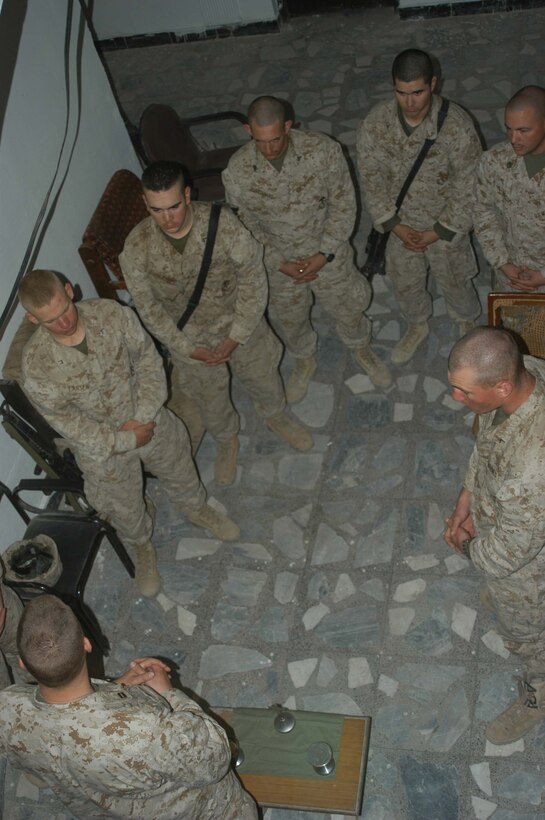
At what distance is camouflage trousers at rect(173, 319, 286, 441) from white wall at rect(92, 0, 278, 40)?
513cm

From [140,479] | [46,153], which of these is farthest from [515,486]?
[46,153]

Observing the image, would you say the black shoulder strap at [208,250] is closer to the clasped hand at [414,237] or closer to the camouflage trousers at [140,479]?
the camouflage trousers at [140,479]

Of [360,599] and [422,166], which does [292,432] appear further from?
[422,166]

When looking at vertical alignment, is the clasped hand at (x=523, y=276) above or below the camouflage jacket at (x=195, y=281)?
below

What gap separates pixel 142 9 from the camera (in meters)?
8.78

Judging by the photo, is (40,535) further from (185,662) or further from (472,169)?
(472,169)

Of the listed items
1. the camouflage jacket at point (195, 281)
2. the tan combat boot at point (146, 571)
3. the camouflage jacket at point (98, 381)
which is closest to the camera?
the camouflage jacket at point (98, 381)

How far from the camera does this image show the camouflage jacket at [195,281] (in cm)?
431

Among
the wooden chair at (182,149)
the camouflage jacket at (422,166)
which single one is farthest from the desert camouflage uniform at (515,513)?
the wooden chair at (182,149)

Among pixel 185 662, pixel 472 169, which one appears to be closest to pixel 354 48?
pixel 472 169

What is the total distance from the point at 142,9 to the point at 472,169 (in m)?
5.70

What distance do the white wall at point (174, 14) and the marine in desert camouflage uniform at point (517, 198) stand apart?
17.1 ft

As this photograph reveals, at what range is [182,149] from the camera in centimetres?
609

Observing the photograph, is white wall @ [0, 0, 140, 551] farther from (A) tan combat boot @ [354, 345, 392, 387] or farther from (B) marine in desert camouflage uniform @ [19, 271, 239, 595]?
(A) tan combat boot @ [354, 345, 392, 387]
